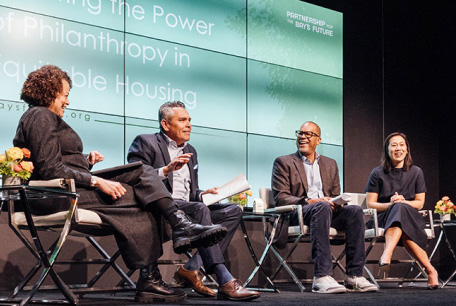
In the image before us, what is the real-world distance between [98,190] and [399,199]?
2638 mm

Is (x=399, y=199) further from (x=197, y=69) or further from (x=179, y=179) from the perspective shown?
(x=197, y=69)

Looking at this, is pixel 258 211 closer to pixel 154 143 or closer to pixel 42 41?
pixel 154 143

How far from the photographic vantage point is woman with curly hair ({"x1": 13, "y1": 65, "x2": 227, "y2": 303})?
10.2 feet

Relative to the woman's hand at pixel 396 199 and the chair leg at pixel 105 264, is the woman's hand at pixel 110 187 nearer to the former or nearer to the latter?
the chair leg at pixel 105 264

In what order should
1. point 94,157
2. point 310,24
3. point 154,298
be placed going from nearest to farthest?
point 154,298, point 94,157, point 310,24

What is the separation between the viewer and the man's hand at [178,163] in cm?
355

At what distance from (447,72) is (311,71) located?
2084 millimetres

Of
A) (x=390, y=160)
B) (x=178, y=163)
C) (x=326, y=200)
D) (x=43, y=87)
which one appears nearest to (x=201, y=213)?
(x=178, y=163)

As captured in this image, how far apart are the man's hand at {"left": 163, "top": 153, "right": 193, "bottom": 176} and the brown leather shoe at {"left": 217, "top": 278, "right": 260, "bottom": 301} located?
69 cm

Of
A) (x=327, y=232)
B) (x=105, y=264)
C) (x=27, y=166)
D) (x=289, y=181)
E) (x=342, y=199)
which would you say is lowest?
(x=105, y=264)

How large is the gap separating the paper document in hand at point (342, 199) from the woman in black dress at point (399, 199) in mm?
612

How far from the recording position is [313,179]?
4922mm

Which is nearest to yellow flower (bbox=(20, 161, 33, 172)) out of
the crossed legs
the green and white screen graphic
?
the green and white screen graphic

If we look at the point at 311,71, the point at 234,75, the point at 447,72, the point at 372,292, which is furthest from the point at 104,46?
the point at 447,72
